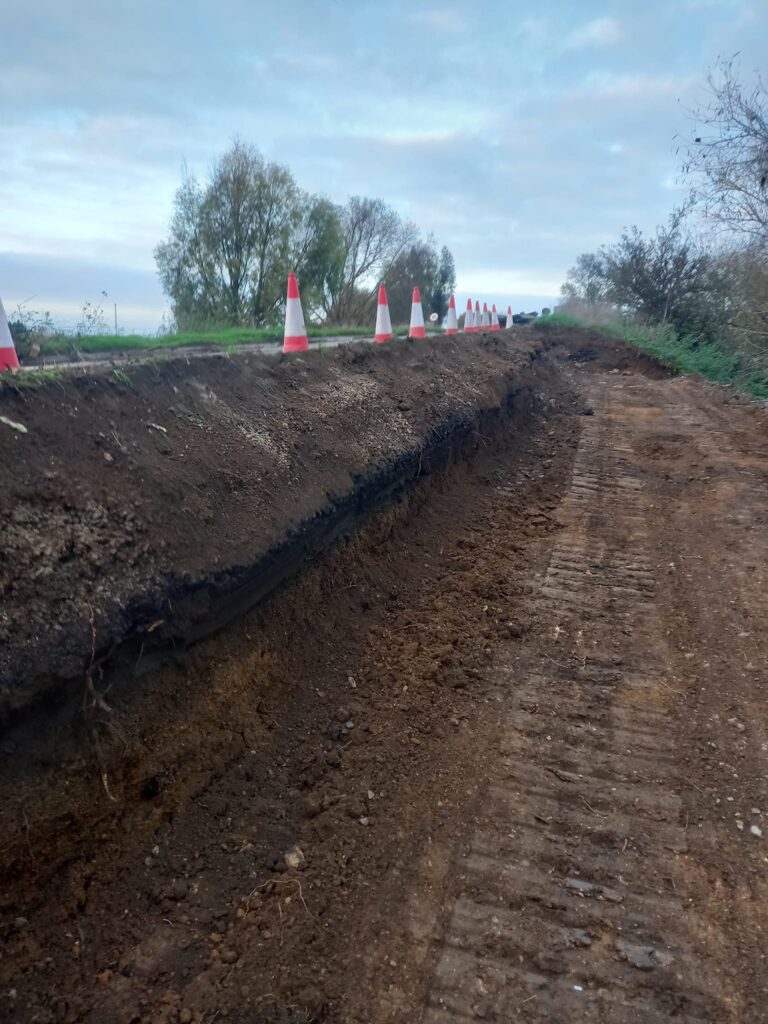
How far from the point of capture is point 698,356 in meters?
20.3

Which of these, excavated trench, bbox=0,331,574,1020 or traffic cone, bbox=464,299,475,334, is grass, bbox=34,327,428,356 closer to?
excavated trench, bbox=0,331,574,1020

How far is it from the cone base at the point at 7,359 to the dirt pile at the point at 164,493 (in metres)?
0.62

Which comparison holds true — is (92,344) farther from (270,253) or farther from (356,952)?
(270,253)

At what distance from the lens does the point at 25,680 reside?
8.13 feet

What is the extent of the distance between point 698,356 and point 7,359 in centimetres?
2044

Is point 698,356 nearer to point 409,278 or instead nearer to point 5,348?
point 5,348

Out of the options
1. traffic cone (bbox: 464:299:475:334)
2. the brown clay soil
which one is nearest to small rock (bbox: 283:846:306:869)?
the brown clay soil

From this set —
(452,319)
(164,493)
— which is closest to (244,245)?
(452,319)

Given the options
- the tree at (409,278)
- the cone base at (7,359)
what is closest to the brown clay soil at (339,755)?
the cone base at (7,359)

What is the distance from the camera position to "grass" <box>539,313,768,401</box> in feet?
48.1

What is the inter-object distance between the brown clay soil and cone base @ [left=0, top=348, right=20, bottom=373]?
663 mm

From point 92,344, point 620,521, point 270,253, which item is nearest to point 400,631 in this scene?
point 620,521

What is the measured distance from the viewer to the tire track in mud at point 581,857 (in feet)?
7.43

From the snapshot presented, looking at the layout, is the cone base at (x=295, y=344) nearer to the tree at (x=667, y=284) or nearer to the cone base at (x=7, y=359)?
the cone base at (x=7, y=359)
